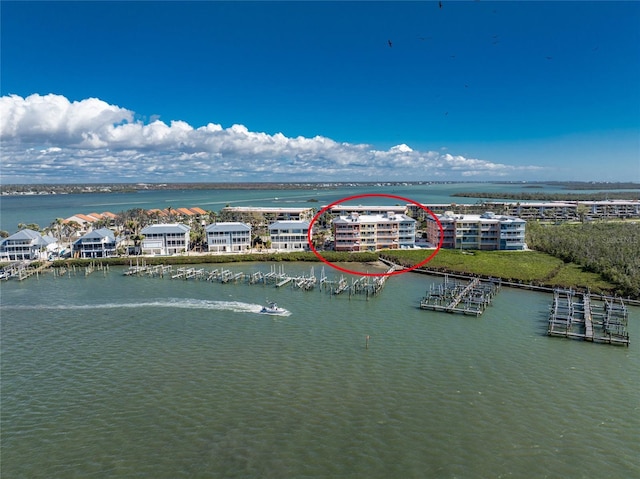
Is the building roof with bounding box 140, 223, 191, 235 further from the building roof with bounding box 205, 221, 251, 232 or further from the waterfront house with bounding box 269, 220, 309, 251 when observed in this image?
the waterfront house with bounding box 269, 220, 309, 251

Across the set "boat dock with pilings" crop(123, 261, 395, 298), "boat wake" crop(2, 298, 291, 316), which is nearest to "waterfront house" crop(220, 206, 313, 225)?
"boat dock with pilings" crop(123, 261, 395, 298)

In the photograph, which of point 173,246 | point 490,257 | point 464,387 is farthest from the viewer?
point 173,246

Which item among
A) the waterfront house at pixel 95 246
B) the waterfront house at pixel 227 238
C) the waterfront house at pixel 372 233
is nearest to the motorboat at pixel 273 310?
the waterfront house at pixel 372 233

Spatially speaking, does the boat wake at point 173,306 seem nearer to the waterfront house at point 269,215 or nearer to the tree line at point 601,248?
the tree line at point 601,248

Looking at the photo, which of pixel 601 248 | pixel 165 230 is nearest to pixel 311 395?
pixel 601 248

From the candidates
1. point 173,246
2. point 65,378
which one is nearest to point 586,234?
point 173,246

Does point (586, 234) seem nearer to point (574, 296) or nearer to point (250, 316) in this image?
point (574, 296)
